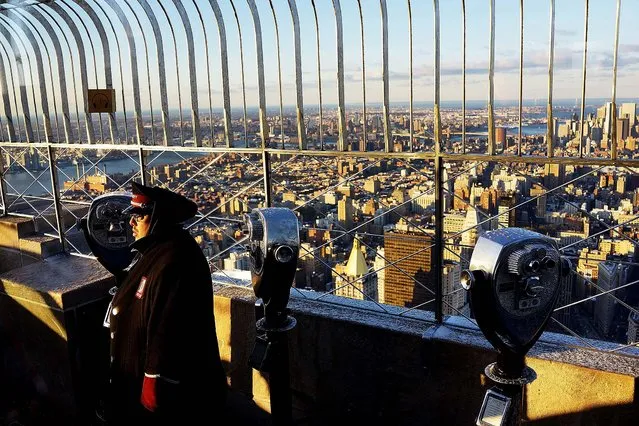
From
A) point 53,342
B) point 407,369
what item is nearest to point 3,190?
point 53,342

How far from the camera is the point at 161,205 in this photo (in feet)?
10.3

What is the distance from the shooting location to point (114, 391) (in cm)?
329

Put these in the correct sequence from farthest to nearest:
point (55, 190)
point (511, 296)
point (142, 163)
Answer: point (55, 190), point (142, 163), point (511, 296)

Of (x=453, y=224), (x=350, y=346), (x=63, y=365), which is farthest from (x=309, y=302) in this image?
(x=63, y=365)

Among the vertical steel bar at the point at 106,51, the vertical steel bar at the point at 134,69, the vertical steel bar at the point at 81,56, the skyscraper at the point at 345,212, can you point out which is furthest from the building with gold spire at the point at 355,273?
the vertical steel bar at the point at 81,56

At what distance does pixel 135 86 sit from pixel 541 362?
3.98 m

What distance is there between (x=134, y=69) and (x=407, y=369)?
3.43m

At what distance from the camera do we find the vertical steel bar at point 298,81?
4.33 m

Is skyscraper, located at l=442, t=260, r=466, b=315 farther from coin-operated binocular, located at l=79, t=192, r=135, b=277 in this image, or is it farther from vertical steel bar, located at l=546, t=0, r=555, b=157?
coin-operated binocular, located at l=79, t=192, r=135, b=277

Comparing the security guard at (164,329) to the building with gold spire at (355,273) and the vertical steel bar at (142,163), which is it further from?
the vertical steel bar at (142,163)

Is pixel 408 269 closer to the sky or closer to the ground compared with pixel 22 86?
closer to the ground

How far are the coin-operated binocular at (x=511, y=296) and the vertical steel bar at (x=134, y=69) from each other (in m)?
3.74

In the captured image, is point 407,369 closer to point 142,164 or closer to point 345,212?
point 345,212

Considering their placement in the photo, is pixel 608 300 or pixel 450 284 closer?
pixel 608 300
